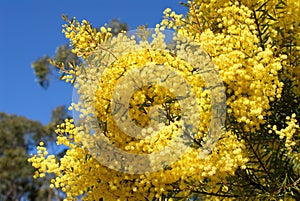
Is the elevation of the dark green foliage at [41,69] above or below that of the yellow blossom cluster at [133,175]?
above

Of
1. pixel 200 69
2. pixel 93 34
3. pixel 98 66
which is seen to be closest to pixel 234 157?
pixel 200 69

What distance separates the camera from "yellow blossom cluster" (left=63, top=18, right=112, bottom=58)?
3510 mm

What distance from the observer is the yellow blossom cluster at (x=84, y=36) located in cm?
351

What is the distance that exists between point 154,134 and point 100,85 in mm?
590

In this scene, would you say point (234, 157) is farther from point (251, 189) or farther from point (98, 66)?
point (98, 66)

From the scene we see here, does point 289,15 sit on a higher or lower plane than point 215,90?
higher

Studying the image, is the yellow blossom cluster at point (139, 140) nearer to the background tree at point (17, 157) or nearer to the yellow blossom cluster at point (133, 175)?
the yellow blossom cluster at point (133, 175)

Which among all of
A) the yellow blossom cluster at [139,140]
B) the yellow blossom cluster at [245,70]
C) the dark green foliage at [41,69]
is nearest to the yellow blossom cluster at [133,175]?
the yellow blossom cluster at [139,140]

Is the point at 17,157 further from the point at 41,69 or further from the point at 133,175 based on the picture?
the point at 133,175

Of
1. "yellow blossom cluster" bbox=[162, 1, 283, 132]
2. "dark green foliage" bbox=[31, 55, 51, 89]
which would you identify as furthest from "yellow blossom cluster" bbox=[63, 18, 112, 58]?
"dark green foliage" bbox=[31, 55, 51, 89]

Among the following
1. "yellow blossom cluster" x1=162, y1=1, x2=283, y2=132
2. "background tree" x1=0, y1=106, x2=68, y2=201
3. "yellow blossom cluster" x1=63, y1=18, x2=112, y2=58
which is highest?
"background tree" x1=0, y1=106, x2=68, y2=201

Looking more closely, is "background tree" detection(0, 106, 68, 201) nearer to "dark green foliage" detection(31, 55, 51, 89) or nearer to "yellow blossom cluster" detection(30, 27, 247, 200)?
"dark green foliage" detection(31, 55, 51, 89)

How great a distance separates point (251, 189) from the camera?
3578 millimetres

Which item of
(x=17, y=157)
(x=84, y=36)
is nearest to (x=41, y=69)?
(x=17, y=157)
